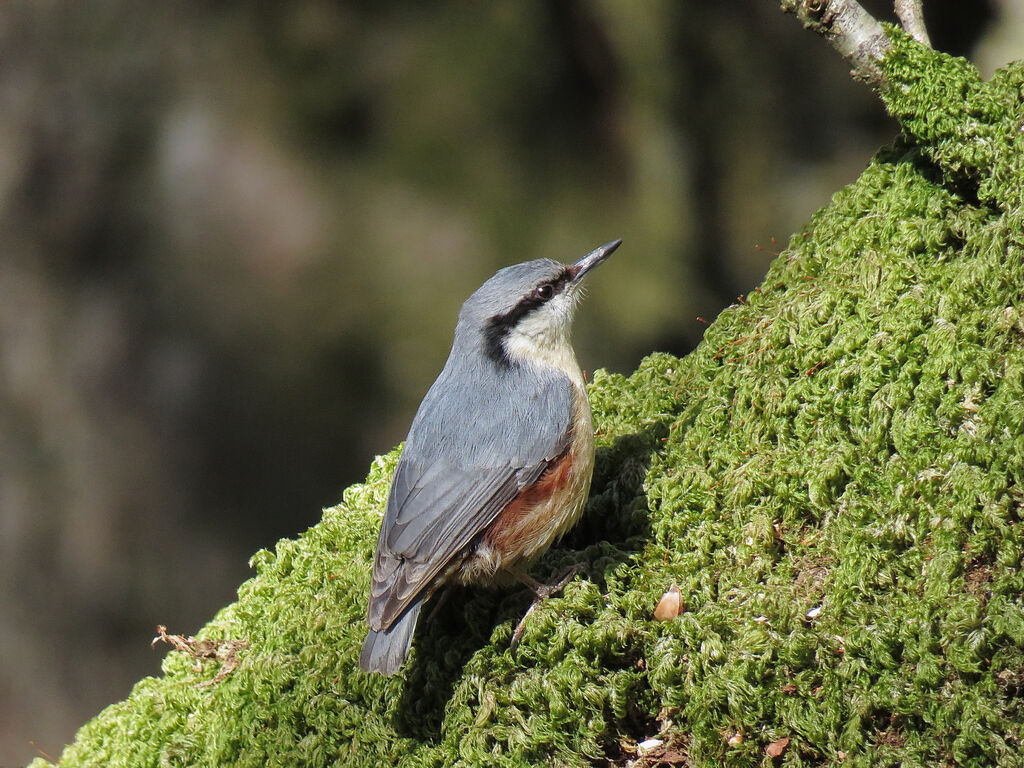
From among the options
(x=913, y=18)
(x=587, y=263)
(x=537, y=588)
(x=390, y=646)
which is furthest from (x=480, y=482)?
(x=913, y=18)

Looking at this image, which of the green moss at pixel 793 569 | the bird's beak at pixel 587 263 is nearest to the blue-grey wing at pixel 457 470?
the green moss at pixel 793 569

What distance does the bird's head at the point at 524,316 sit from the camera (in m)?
3.17

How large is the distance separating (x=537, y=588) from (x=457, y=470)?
17.1 inches

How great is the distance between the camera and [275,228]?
6055mm

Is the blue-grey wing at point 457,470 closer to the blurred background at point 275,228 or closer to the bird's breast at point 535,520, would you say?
the bird's breast at point 535,520

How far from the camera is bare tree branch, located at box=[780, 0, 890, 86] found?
2.62 metres

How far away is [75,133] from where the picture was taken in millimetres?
5980

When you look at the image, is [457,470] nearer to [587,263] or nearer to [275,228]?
[587,263]

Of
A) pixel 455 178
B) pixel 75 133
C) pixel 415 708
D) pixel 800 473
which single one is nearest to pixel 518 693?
pixel 415 708

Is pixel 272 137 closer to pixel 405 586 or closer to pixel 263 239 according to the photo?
pixel 263 239

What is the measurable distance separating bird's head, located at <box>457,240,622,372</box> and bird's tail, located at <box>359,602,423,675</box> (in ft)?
3.32

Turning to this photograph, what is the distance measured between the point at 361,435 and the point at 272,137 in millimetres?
2029

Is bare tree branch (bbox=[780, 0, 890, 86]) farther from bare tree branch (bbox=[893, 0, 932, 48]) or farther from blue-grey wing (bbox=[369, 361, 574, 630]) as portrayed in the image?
blue-grey wing (bbox=[369, 361, 574, 630])

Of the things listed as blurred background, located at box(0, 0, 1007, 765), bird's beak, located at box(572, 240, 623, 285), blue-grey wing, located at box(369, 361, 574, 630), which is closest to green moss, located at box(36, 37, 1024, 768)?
blue-grey wing, located at box(369, 361, 574, 630)
